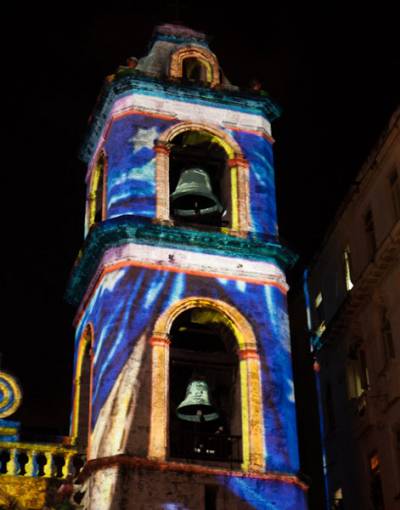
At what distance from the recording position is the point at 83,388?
85.0 ft

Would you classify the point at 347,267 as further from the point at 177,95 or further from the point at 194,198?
the point at 177,95

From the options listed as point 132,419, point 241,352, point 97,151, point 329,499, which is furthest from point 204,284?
point 329,499

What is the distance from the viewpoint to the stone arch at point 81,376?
83.4 ft

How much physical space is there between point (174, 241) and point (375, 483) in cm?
788

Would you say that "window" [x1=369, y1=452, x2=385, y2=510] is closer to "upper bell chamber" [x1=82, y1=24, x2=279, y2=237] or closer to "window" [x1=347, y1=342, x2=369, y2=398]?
"window" [x1=347, y1=342, x2=369, y2=398]

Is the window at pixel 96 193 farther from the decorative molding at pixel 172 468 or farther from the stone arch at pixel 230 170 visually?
the decorative molding at pixel 172 468

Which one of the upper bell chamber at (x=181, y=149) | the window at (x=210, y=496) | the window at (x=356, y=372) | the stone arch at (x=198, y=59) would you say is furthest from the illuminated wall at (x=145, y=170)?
the window at (x=210, y=496)

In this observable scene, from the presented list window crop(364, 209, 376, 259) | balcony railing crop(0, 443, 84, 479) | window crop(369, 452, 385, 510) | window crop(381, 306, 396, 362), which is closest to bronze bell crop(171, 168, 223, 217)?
window crop(364, 209, 376, 259)

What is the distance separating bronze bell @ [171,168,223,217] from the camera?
26062 millimetres

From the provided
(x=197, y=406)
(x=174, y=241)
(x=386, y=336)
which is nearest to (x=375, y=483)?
(x=386, y=336)

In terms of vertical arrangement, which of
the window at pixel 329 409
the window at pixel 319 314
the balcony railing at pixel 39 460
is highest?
the window at pixel 319 314

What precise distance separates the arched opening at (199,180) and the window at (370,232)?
13.9 feet

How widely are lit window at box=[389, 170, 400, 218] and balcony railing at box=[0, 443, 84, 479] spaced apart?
960 cm

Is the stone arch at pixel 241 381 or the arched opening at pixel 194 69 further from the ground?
the arched opening at pixel 194 69
